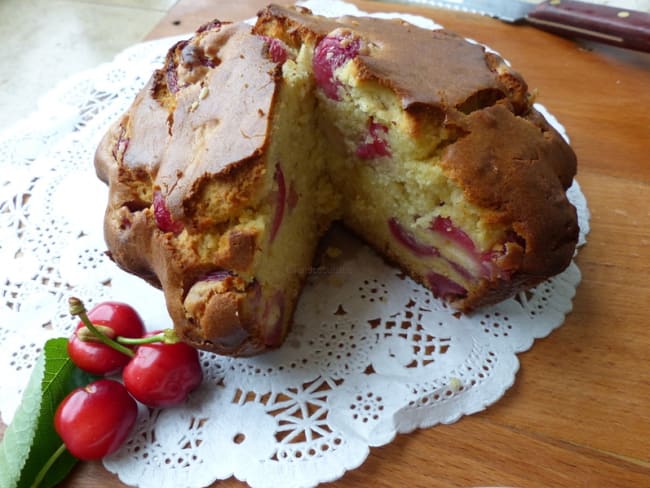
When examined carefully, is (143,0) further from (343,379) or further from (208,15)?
(343,379)

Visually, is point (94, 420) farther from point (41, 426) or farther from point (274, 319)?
point (274, 319)

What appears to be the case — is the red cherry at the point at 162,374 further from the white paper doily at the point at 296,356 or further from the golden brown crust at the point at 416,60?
the golden brown crust at the point at 416,60

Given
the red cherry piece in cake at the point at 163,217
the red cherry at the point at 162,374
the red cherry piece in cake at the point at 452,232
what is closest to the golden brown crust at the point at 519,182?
the red cherry piece in cake at the point at 452,232

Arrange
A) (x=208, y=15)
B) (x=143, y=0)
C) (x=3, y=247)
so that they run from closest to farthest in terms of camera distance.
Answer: (x=3, y=247)
(x=208, y=15)
(x=143, y=0)

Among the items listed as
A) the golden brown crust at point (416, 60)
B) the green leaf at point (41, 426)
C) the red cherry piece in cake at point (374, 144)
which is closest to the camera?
the green leaf at point (41, 426)

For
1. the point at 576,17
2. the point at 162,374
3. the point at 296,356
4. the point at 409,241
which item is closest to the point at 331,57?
the point at 409,241

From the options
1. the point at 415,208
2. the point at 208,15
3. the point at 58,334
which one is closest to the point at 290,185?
the point at 415,208

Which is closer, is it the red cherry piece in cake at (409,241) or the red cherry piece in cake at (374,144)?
the red cherry piece in cake at (374,144)
